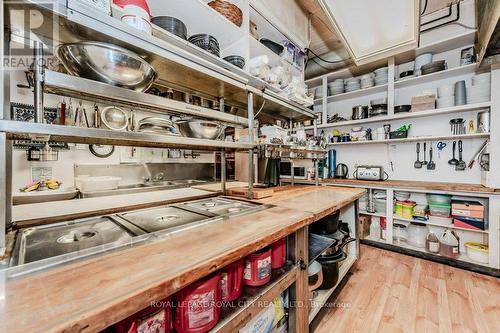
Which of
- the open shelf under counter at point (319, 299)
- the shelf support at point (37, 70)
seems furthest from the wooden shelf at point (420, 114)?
the shelf support at point (37, 70)

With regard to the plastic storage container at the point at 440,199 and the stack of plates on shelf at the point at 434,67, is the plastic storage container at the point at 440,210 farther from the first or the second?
the stack of plates on shelf at the point at 434,67

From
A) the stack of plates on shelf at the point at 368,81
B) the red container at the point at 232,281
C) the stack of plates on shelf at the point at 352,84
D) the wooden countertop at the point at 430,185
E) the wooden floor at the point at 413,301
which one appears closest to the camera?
the red container at the point at 232,281

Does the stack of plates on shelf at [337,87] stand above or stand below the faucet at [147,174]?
above

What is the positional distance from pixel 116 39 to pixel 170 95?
1.27 meters

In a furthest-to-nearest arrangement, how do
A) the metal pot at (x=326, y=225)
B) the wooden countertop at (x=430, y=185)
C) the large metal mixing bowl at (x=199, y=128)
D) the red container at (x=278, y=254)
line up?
the wooden countertop at (x=430, y=185)
the metal pot at (x=326, y=225)
the large metal mixing bowl at (x=199, y=128)
the red container at (x=278, y=254)

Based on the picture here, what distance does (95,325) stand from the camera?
398mm

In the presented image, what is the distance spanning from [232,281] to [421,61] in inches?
132

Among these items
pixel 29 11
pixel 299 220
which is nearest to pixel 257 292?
pixel 299 220

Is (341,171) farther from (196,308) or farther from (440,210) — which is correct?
(196,308)

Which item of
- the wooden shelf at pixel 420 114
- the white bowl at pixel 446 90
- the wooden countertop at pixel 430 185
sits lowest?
the wooden countertop at pixel 430 185

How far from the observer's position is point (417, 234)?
8.38 ft

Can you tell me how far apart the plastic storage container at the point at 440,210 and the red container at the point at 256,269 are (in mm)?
2491

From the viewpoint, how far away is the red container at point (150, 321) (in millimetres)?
567
